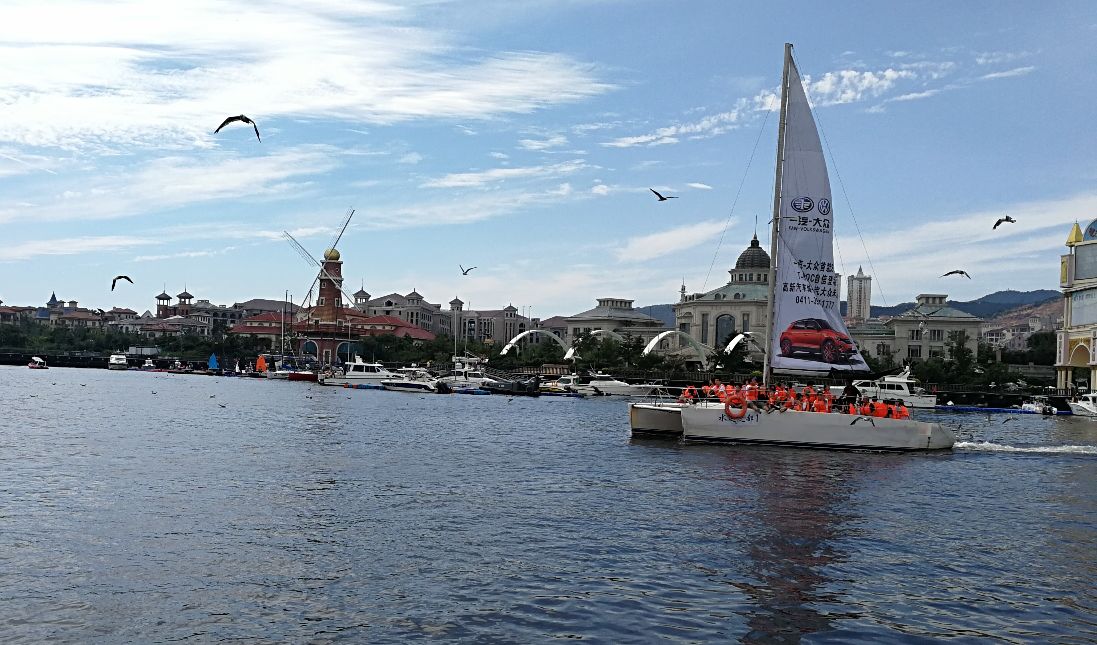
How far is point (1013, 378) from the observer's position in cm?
13050

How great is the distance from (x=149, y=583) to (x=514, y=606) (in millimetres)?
6396

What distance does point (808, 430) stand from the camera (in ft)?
133

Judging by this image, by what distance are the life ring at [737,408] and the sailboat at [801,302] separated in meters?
0.04

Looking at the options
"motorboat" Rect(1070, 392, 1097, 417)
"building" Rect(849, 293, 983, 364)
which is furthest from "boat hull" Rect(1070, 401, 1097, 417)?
"building" Rect(849, 293, 983, 364)

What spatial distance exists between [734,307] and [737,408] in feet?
442

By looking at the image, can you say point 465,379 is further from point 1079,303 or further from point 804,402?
point 804,402

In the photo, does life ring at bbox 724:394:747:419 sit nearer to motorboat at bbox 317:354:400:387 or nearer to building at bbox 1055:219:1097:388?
building at bbox 1055:219:1097:388

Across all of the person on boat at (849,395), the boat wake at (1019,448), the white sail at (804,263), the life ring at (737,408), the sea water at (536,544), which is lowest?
the sea water at (536,544)

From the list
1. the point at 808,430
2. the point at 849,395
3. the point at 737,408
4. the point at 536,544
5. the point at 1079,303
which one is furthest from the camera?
the point at 1079,303

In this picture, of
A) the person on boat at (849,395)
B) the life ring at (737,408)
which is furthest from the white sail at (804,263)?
the life ring at (737,408)

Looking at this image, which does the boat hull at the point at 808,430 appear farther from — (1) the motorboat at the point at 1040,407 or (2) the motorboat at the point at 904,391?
(1) the motorboat at the point at 1040,407

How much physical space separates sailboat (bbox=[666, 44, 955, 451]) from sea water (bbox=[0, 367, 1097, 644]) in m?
1.16

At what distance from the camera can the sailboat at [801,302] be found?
1628 inches

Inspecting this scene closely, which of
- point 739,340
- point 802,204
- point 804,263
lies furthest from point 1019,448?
point 739,340
